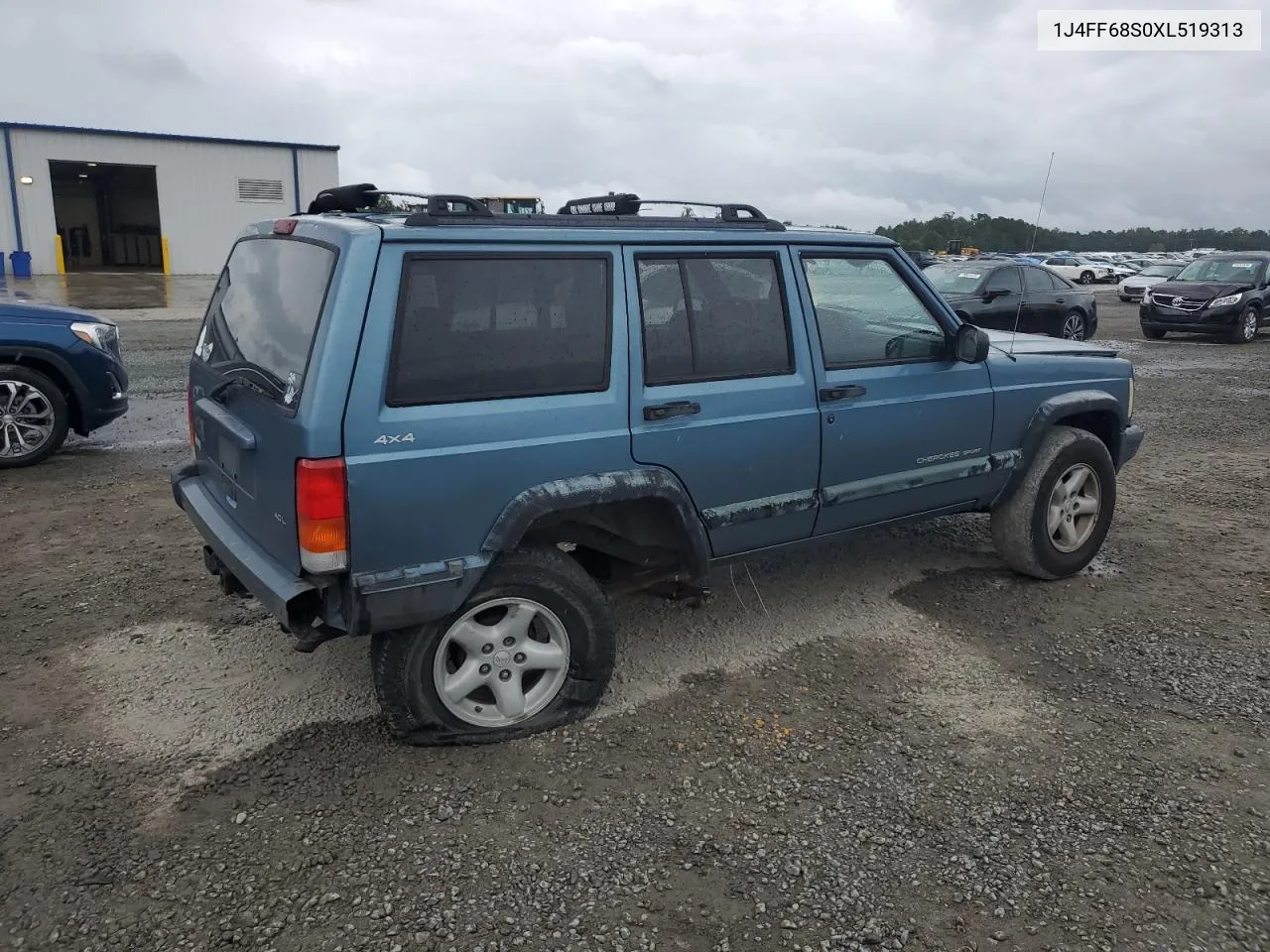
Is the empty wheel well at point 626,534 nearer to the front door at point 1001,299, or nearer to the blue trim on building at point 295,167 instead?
the front door at point 1001,299

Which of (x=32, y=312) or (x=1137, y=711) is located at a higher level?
(x=32, y=312)

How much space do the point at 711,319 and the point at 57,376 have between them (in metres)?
5.87

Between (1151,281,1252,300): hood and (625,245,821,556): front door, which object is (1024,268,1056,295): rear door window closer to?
(1151,281,1252,300): hood

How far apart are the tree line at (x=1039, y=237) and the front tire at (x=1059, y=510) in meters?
1.12

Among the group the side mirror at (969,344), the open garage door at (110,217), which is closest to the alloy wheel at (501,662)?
the side mirror at (969,344)

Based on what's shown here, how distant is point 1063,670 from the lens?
4203 millimetres

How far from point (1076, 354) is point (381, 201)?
3.69 m

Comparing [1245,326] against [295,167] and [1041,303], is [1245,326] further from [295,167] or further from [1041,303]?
[295,167]

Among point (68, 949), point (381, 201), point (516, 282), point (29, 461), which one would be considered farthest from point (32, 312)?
point (68, 949)

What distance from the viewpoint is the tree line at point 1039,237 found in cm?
743

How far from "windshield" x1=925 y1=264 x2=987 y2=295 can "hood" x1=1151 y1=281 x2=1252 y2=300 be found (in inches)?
251

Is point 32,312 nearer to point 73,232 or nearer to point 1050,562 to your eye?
point 1050,562

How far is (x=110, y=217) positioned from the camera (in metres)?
40.4

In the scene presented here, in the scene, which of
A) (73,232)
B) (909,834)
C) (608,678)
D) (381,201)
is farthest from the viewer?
(73,232)
